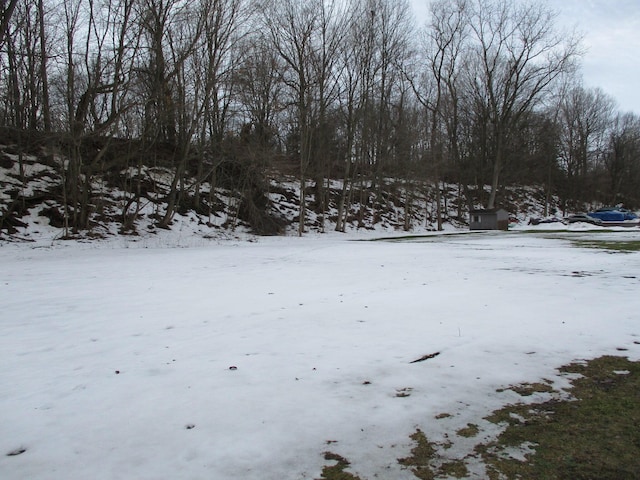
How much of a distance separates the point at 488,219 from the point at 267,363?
123ft

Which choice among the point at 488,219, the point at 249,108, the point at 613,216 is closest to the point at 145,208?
the point at 249,108

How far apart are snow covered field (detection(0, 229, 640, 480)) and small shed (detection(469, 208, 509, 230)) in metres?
30.9

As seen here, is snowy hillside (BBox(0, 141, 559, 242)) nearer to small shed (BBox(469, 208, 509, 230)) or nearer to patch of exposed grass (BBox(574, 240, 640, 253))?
small shed (BBox(469, 208, 509, 230))

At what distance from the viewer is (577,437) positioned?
98.0 inches

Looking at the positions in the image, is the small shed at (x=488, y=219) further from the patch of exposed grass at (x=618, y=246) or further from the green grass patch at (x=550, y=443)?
the green grass patch at (x=550, y=443)

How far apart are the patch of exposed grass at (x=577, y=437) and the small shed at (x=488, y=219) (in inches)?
1440

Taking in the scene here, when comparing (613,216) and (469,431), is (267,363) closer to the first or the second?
(469,431)

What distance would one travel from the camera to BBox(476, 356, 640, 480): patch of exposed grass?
2.17m

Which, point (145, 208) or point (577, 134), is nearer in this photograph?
point (145, 208)

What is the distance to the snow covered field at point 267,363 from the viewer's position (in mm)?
2391

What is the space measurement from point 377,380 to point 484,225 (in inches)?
1467

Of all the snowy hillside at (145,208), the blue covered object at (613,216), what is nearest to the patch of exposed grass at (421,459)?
the snowy hillside at (145,208)

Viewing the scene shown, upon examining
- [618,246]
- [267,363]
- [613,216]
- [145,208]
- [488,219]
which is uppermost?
[145,208]

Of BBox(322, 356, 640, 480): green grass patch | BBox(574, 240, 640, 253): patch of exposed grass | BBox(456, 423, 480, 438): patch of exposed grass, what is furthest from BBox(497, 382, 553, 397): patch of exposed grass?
BBox(574, 240, 640, 253): patch of exposed grass
